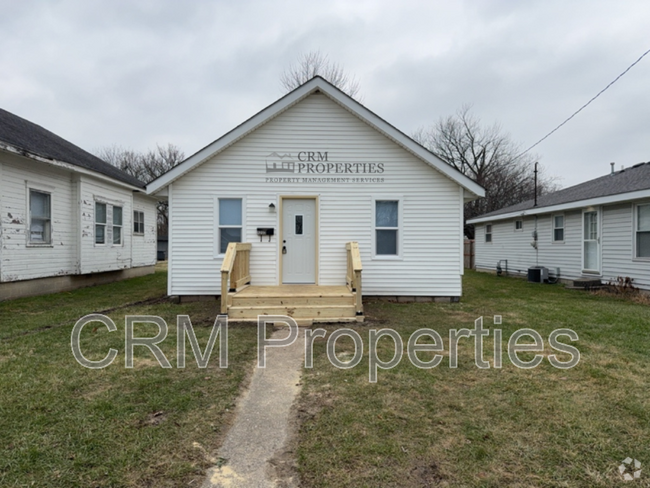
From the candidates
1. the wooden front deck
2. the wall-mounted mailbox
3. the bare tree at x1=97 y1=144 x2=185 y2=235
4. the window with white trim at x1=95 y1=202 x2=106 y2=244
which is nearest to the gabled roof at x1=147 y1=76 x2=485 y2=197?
the wall-mounted mailbox

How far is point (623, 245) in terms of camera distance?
32.3ft

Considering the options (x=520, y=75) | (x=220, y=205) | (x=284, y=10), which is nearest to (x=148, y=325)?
(x=220, y=205)

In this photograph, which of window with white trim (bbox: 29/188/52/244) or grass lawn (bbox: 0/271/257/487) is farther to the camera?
window with white trim (bbox: 29/188/52/244)

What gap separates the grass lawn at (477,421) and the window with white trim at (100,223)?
9680mm

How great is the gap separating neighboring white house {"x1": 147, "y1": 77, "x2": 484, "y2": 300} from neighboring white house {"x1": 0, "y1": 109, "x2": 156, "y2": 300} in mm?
3628

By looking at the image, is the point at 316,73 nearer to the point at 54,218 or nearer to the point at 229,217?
the point at 229,217

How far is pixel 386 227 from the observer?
8.42 m

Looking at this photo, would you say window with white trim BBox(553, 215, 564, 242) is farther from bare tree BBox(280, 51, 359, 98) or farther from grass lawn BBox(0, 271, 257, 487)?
bare tree BBox(280, 51, 359, 98)

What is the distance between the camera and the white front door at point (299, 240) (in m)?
8.39

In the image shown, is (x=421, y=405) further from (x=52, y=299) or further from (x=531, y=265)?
(x=531, y=265)

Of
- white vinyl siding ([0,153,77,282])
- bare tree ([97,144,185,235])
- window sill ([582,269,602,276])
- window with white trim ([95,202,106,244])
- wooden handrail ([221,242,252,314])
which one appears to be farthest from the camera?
bare tree ([97,144,185,235])

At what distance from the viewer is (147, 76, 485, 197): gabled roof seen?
795 cm

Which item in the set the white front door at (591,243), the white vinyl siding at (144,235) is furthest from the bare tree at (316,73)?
the white front door at (591,243)

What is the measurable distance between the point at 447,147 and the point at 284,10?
2073cm
